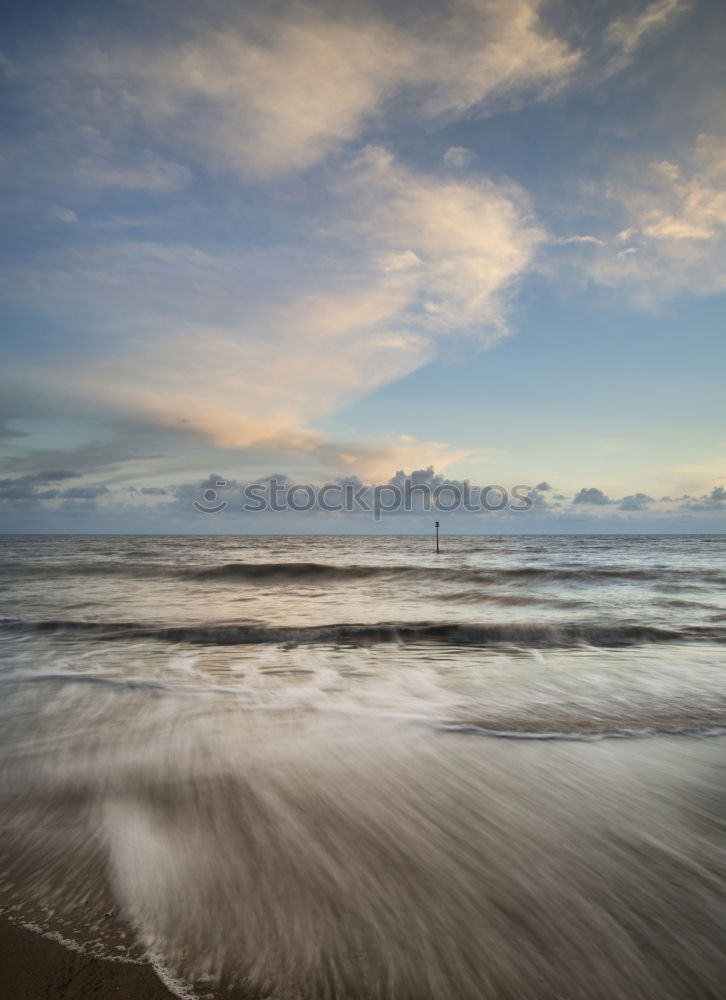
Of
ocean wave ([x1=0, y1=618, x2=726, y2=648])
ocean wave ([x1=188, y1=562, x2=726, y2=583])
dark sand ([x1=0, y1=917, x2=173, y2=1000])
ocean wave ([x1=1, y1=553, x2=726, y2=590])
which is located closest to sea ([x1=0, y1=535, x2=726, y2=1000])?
dark sand ([x1=0, y1=917, x2=173, y2=1000])

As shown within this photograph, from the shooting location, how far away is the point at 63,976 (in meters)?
1.62

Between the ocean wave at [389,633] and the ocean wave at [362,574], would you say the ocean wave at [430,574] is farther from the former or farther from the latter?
the ocean wave at [389,633]

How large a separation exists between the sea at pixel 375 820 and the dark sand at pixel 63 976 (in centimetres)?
5

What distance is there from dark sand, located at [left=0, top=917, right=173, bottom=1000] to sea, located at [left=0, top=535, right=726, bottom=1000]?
0.18 feet

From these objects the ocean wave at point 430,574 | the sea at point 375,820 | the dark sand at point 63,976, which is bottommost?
the ocean wave at point 430,574

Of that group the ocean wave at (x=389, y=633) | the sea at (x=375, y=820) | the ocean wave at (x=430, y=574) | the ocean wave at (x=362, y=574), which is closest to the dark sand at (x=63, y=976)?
the sea at (x=375, y=820)

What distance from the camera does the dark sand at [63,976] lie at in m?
1.56

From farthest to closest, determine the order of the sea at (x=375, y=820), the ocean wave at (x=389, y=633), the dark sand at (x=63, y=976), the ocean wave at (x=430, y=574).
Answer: the ocean wave at (x=430, y=574) < the ocean wave at (x=389, y=633) < the sea at (x=375, y=820) < the dark sand at (x=63, y=976)

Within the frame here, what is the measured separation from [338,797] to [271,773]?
0.57m

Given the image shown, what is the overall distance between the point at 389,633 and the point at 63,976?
8165 millimetres

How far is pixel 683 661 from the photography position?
23.1ft

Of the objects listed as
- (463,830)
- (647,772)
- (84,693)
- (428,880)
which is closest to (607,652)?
(647,772)

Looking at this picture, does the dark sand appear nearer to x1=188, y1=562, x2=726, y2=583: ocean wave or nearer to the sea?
the sea

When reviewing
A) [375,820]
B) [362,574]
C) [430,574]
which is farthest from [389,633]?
[362,574]
